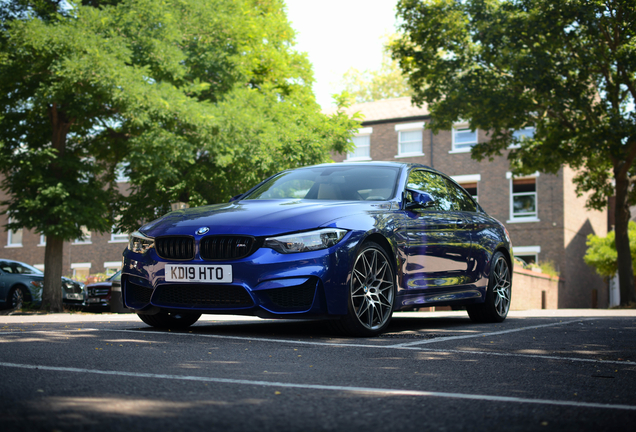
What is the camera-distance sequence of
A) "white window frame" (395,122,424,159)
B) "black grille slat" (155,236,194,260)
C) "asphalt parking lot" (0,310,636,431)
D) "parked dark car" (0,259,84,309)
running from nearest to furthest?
"asphalt parking lot" (0,310,636,431) < "black grille slat" (155,236,194,260) < "parked dark car" (0,259,84,309) < "white window frame" (395,122,424,159)

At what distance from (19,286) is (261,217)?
14.9 m

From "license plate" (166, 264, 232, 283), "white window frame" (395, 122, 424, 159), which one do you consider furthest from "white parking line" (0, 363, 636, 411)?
"white window frame" (395, 122, 424, 159)

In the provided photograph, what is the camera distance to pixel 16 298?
61.0 feet

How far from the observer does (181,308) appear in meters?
5.88

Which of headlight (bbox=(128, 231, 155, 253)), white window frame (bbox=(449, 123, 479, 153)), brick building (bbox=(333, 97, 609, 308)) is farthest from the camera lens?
Answer: white window frame (bbox=(449, 123, 479, 153))

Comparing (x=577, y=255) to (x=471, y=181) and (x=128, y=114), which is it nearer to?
(x=471, y=181)

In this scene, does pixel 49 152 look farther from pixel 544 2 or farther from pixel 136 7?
pixel 544 2

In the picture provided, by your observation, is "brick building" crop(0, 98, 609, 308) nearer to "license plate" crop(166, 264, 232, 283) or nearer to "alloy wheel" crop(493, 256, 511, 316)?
"alloy wheel" crop(493, 256, 511, 316)

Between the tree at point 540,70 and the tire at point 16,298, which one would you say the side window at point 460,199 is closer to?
the tree at point 540,70

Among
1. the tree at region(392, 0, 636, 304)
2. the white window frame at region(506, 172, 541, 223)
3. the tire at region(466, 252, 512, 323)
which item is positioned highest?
the tree at region(392, 0, 636, 304)

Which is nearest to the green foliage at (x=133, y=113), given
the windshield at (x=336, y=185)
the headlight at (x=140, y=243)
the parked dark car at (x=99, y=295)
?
the parked dark car at (x=99, y=295)

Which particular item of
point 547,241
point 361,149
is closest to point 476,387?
point 547,241

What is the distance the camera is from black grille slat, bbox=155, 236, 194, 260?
231 inches

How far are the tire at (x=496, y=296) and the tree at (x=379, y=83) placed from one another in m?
42.5
